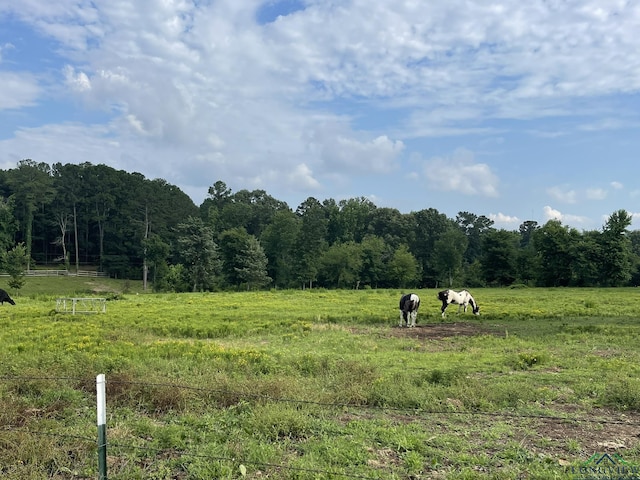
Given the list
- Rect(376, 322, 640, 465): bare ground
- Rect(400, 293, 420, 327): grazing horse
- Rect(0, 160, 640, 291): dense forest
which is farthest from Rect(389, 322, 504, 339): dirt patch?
Rect(0, 160, 640, 291): dense forest

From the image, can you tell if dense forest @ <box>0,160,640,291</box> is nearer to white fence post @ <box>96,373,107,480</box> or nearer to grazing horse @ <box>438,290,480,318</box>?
grazing horse @ <box>438,290,480,318</box>

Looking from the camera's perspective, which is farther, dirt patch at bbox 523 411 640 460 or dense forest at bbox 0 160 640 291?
dense forest at bbox 0 160 640 291

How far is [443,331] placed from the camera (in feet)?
65.1

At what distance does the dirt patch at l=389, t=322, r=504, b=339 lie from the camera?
18375 millimetres

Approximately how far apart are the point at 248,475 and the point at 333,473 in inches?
40.8

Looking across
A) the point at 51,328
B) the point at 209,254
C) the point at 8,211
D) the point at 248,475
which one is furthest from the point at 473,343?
the point at 8,211

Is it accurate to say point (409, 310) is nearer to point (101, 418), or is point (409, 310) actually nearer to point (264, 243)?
point (101, 418)

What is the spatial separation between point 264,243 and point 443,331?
59839 millimetres

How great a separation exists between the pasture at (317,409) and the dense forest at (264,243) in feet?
156

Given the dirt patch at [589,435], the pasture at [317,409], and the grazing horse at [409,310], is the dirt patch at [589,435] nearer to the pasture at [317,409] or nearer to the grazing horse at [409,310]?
the pasture at [317,409]

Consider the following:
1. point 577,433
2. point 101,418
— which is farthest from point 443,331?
point 101,418

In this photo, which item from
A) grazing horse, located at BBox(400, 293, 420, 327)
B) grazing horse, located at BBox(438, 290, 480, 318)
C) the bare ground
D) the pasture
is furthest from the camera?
grazing horse, located at BBox(438, 290, 480, 318)

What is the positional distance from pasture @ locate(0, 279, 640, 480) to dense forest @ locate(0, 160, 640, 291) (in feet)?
156

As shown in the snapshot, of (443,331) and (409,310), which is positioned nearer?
(443,331)
